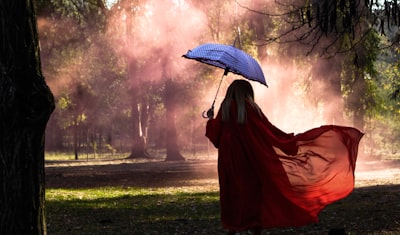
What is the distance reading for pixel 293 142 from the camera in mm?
6801

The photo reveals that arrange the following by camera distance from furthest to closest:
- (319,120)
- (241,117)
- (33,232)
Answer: (319,120) < (241,117) < (33,232)

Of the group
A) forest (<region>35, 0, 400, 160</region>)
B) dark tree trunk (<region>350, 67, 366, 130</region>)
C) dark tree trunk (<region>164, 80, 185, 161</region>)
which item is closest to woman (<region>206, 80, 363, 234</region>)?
forest (<region>35, 0, 400, 160</region>)

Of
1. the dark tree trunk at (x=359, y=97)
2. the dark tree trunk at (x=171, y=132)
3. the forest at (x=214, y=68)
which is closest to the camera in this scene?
the forest at (x=214, y=68)

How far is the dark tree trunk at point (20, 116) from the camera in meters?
4.54

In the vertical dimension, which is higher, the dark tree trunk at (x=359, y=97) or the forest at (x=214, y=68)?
the forest at (x=214, y=68)

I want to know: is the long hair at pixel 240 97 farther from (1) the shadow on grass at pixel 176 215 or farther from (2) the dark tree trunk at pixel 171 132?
(2) the dark tree trunk at pixel 171 132

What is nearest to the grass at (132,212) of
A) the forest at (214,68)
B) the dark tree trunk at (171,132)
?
the forest at (214,68)

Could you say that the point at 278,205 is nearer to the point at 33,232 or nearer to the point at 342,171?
the point at 342,171

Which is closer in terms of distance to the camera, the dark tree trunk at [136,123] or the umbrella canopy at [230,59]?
the umbrella canopy at [230,59]

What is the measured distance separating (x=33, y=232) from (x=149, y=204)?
7947 mm

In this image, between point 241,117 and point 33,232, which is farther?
point 241,117

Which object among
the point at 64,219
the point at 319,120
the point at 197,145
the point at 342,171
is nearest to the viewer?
the point at 342,171

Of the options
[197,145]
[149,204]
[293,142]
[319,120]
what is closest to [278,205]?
[293,142]

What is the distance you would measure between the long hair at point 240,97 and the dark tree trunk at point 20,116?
231 centimetres
